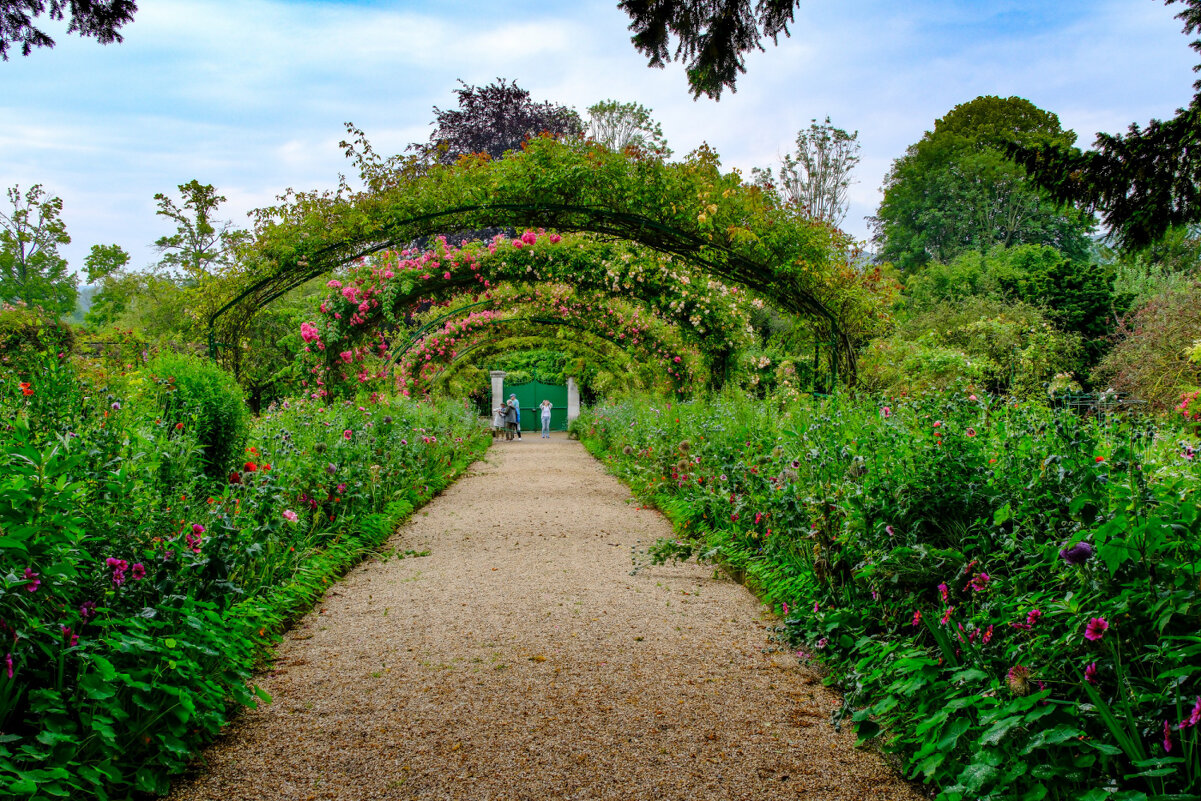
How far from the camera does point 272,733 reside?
226 cm

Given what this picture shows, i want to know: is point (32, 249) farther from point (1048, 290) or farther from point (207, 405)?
point (1048, 290)

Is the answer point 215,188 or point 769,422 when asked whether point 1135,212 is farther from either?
point 215,188

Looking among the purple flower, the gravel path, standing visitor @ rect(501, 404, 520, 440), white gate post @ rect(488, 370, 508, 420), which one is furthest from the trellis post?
the purple flower

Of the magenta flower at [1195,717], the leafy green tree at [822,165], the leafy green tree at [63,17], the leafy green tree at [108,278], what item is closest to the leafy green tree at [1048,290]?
the leafy green tree at [822,165]

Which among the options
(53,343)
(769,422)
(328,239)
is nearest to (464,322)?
(328,239)

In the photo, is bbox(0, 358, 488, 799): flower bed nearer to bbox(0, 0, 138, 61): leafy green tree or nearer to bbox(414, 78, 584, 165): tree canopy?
bbox(0, 0, 138, 61): leafy green tree

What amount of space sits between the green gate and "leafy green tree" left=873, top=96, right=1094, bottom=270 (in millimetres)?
14905

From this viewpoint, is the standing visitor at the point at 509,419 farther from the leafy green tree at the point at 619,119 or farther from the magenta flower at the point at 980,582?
the magenta flower at the point at 980,582

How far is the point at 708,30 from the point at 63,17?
2.30 m

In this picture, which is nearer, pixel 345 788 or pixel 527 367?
pixel 345 788

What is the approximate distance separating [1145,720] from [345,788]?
2013mm

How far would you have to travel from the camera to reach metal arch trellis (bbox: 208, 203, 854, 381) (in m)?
6.75

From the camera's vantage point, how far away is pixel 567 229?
718 cm

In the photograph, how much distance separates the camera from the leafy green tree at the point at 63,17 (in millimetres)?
2221
